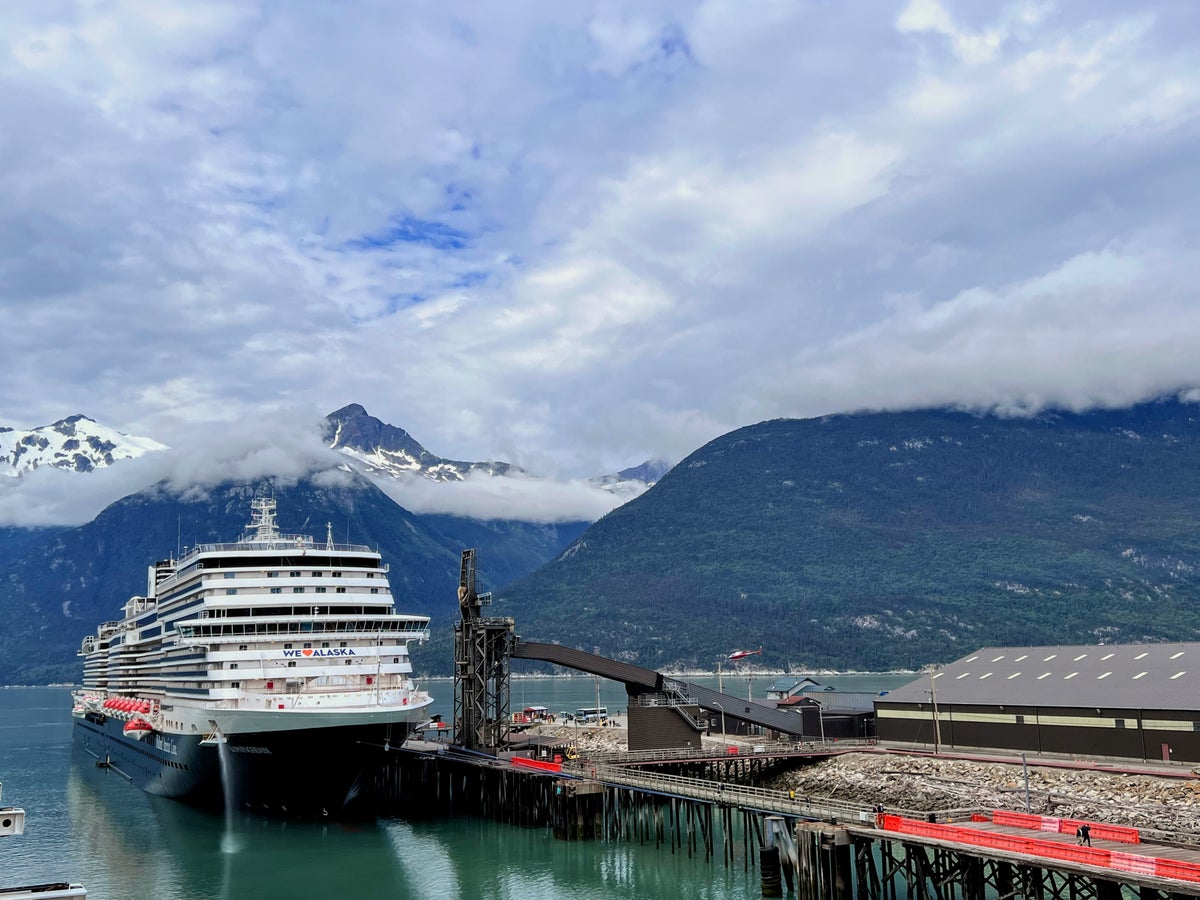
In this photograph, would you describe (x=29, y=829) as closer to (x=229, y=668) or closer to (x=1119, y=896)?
(x=229, y=668)

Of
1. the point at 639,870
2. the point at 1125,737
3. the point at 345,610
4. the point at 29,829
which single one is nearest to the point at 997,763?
the point at 1125,737

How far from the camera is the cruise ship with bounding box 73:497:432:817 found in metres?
63.3

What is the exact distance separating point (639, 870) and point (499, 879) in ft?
25.3

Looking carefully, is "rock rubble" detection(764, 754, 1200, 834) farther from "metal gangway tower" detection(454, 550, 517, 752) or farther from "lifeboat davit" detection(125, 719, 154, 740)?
"lifeboat davit" detection(125, 719, 154, 740)

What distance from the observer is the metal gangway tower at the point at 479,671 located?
80625 mm

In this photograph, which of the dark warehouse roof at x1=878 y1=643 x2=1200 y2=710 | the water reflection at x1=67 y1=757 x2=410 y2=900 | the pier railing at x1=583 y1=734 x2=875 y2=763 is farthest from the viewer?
the pier railing at x1=583 y1=734 x2=875 y2=763

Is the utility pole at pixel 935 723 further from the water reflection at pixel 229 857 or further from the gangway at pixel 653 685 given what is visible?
the water reflection at pixel 229 857

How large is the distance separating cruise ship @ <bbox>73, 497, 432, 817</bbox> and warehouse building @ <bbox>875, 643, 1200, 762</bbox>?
35763 millimetres

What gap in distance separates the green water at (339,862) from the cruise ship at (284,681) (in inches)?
118

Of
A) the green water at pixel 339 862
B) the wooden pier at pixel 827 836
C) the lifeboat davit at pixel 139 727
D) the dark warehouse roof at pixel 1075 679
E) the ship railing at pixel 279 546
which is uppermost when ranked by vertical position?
the ship railing at pixel 279 546

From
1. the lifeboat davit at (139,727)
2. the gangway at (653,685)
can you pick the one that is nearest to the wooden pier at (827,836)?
the gangway at (653,685)

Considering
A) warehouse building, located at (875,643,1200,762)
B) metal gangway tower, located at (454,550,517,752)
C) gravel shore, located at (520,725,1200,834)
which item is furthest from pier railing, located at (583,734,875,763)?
metal gangway tower, located at (454,550,517,752)

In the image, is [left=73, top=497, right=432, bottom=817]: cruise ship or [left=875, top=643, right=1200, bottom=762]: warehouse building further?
[left=73, top=497, right=432, bottom=817]: cruise ship

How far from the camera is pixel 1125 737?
61.2m
